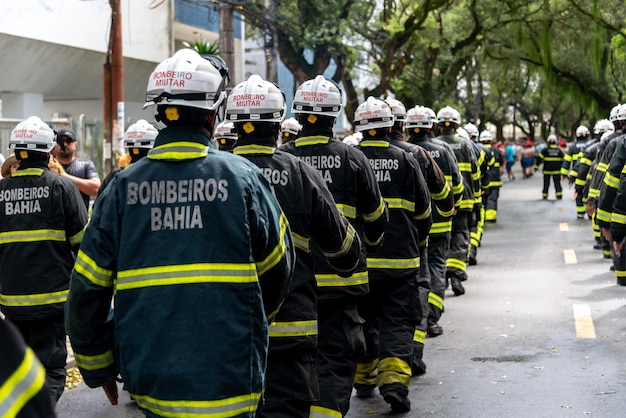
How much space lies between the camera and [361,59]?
101 ft

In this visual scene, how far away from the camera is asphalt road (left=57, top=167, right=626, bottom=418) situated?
711cm

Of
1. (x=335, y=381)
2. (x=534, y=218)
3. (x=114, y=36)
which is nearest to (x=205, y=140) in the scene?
(x=335, y=381)

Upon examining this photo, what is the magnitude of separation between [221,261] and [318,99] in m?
2.53

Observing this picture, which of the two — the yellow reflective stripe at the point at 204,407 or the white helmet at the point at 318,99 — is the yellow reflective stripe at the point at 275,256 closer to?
the yellow reflective stripe at the point at 204,407

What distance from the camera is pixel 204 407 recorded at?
3.66m

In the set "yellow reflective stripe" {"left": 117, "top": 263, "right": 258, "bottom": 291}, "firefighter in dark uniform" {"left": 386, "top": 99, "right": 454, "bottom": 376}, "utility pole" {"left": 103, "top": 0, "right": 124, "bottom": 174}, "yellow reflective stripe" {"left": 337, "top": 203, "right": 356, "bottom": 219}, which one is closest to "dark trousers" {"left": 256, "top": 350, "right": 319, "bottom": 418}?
"yellow reflective stripe" {"left": 117, "top": 263, "right": 258, "bottom": 291}

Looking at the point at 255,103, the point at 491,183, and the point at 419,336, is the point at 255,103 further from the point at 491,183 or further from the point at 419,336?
the point at 491,183

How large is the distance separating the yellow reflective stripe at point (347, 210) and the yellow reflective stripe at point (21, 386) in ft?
13.6

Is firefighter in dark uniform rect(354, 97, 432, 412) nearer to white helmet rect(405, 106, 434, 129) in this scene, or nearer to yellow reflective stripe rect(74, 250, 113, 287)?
white helmet rect(405, 106, 434, 129)

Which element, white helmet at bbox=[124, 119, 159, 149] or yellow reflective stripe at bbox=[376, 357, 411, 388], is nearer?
yellow reflective stripe at bbox=[376, 357, 411, 388]

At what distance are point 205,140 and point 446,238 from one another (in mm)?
6216

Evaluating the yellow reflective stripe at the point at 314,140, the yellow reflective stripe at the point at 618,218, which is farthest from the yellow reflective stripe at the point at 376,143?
the yellow reflective stripe at the point at 618,218

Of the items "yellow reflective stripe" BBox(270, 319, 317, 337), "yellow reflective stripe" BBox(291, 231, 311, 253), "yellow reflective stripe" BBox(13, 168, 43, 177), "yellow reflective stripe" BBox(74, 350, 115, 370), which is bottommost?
"yellow reflective stripe" BBox(270, 319, 317, 337)

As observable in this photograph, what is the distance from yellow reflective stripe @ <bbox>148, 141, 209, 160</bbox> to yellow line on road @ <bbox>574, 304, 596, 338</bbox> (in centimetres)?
646
